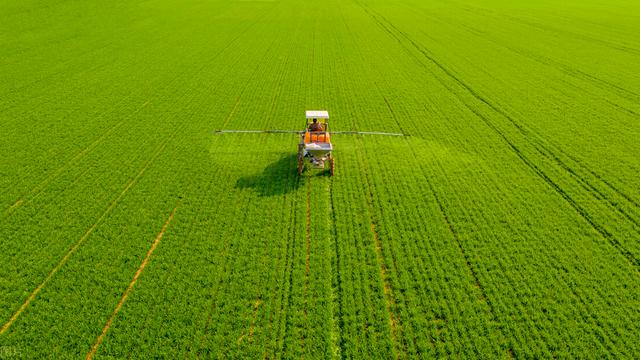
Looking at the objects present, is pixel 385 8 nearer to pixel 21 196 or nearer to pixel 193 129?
pixel 193 129

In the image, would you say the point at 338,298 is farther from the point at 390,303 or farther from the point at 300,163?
the point at 300,163

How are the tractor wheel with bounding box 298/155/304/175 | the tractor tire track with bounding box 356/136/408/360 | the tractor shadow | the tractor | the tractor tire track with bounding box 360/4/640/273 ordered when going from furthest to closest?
the tractor wheel with bounding box 298/155/304/175 → the tractor → the tractor shadow → the tractor tire track with bounding box 360/4/640/273 → the tractor tire track with bounding box 356/136/408/360

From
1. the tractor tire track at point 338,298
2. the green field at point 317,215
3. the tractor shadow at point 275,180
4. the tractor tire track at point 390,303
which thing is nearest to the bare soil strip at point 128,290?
the green field at point 317,215

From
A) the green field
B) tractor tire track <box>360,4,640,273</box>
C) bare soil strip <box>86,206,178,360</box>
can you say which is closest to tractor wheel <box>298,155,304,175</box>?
the green field

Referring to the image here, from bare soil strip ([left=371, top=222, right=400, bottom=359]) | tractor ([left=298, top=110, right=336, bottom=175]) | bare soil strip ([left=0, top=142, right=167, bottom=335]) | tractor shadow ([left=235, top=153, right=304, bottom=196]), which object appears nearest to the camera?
bare soil strip ([left=371, top=222, right=400, bottom=359])

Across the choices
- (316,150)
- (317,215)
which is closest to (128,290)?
(317,215)

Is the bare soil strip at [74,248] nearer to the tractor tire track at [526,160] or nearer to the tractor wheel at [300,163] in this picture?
the tractor wheel at [300,163]

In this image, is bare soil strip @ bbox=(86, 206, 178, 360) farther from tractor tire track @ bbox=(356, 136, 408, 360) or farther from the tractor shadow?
tractor tire track @ bbox=(356, 136, 408, 360)
